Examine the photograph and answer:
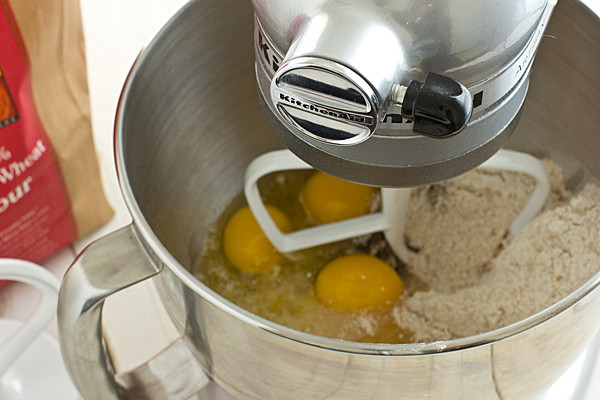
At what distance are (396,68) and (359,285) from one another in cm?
35

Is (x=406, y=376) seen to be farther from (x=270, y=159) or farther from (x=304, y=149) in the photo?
(x=270, y=159)

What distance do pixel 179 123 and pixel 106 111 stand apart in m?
0.23

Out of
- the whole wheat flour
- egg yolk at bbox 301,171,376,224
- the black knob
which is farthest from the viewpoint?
egg yolk at bbox 301,171,376,224

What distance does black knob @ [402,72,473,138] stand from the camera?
36 centimetres

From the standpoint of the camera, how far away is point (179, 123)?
657mm

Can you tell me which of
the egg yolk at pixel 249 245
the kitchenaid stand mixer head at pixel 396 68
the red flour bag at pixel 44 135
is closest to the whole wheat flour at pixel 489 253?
the egg yolk at pixel 249 245

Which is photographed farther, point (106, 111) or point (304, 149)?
point (106, 111)

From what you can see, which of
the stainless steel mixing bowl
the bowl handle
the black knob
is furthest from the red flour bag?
the black knob

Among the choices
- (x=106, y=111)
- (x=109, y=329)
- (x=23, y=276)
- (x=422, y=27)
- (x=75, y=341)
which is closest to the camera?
(x=422, y=27)

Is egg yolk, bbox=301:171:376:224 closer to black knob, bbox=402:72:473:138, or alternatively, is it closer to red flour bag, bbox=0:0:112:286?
red flour bag, bbox=0:0:112:286

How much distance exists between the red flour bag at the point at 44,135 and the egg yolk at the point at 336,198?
0.76ft

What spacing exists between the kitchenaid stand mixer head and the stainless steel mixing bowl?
11 cm

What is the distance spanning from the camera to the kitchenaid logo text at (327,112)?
38 centimetres

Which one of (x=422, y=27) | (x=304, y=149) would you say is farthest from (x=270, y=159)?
(x=422, y=27)
